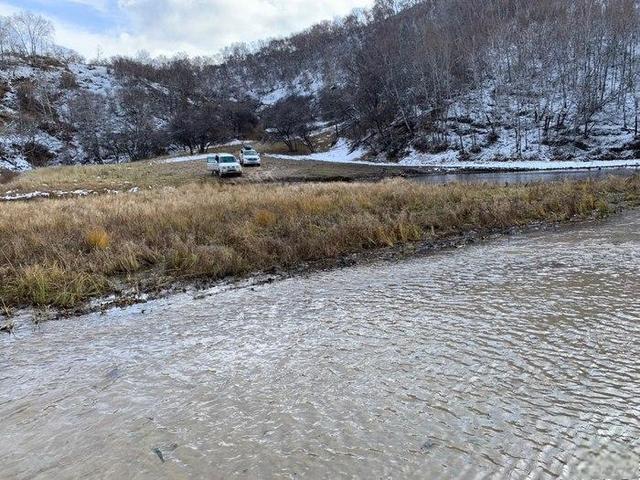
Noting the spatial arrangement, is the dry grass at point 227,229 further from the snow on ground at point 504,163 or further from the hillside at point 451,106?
the hillside at point 451,106

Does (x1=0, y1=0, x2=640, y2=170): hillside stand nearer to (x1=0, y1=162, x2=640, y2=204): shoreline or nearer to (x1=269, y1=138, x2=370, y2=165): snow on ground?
(x1=269, y1=138, x2=370, y2=165): snow on ground

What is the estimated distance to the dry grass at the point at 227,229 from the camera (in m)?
9.80

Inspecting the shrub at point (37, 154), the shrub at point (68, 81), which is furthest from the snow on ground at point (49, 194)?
the shrub at point (68, 81)

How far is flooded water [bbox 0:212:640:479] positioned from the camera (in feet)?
13.4

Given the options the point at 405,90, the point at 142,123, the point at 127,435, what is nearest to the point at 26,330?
the point at 127,435

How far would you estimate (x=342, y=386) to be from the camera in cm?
522

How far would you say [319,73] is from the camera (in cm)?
12812

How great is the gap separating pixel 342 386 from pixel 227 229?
8.29m

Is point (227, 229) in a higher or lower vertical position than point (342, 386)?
higher

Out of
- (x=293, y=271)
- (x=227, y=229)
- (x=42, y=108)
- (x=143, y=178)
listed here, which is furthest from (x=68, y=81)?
(x=293, y=271)

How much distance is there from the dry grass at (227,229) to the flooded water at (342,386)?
1865 millimetres

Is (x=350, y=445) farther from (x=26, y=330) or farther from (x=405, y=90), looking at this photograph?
(x=405, y=90)

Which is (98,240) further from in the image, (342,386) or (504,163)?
(504,163)

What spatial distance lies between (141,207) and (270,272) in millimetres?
7241
